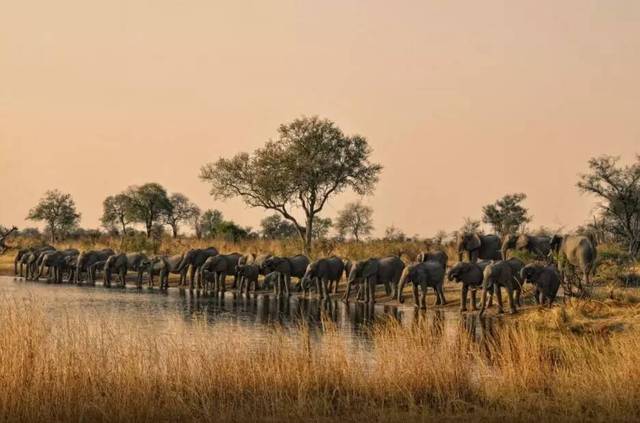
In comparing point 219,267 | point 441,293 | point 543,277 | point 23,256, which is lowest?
point 441,293

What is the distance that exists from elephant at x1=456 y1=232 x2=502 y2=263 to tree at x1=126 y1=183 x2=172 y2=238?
72.6m

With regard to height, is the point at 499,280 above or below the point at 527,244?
below

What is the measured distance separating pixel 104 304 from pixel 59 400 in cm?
2124

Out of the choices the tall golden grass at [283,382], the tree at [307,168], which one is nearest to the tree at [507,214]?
the tree at [307,168]

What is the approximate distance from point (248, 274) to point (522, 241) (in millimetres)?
14161

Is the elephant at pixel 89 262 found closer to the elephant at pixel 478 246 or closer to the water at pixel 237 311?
the water at pixel 237 311

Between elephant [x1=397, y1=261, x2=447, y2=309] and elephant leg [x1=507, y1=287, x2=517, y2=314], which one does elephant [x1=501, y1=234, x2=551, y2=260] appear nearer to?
elephant [x1=397, y1=261, x2=447, y2=309]

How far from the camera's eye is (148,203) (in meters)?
113

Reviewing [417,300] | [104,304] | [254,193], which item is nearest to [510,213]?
[254,193]

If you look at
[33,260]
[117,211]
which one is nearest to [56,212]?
[117,211]

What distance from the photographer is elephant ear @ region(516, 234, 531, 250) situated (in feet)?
144

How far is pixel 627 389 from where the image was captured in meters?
14.8

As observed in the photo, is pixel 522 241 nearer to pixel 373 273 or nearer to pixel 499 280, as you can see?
pixel 373 273

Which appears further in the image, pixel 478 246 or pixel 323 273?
pixel 478 246
